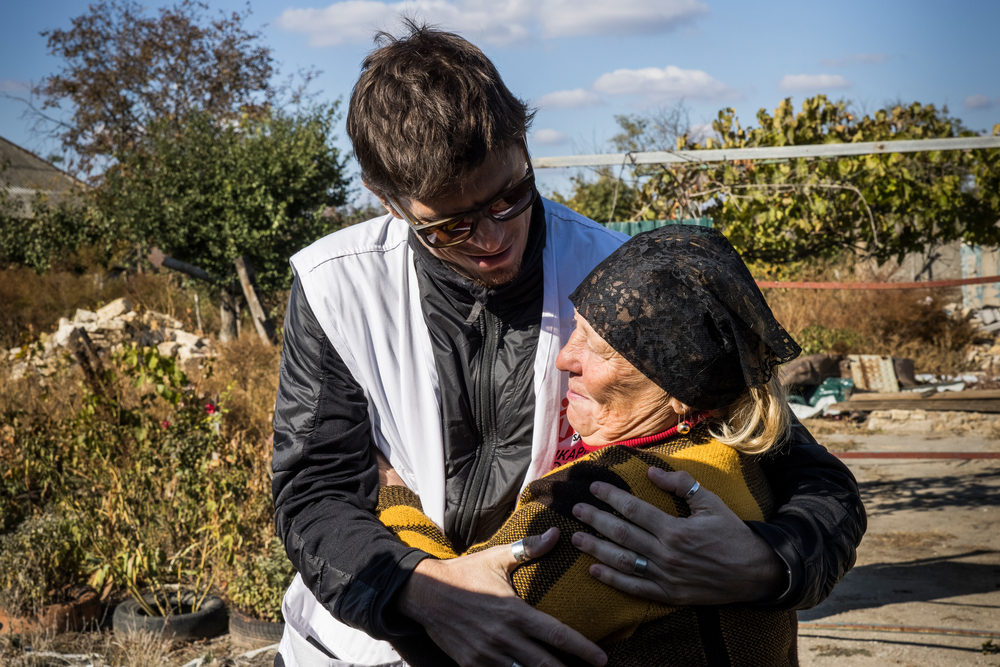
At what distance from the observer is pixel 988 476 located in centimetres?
751

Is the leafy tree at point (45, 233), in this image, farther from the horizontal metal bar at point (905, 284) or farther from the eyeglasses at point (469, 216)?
the eyeglasses at point (469, 216)

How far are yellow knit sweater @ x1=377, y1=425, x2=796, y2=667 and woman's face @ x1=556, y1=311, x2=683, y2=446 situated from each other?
0.07 metres

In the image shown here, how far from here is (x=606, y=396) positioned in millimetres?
1514

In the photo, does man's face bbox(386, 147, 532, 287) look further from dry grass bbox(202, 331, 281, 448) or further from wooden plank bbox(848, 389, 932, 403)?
wooden plank bbox(848, 389, 932, 403)

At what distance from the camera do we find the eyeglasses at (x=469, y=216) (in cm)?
165

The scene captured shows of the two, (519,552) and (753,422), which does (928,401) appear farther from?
(519,552)

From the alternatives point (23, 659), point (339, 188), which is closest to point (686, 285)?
point (23, 659)

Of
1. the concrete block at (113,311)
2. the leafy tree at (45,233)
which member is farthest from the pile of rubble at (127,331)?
the leafy tree at (45,233)

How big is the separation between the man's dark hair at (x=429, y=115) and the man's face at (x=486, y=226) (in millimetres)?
31

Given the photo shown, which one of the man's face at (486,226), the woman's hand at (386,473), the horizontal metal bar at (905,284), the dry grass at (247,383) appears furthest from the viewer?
the dry grass at (247,383)

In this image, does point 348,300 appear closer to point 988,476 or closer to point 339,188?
point 988,476

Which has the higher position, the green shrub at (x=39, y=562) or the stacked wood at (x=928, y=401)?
the green shrub at (x=39, y=562)

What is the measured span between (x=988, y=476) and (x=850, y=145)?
13.1ft

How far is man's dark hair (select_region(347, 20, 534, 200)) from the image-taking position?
59.7 inches
